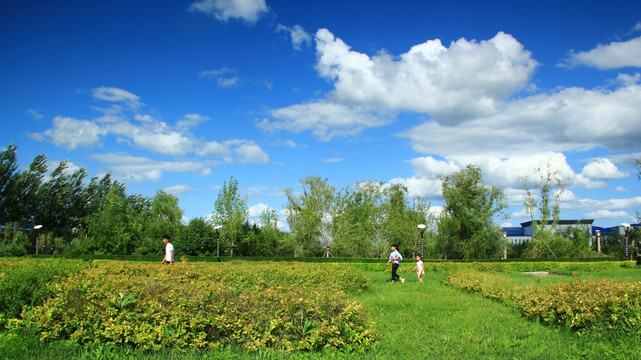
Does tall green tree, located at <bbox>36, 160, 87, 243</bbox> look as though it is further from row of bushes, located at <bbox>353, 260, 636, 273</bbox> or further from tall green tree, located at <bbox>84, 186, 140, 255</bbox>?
row of bushes, located at <bbox>353, 260, 636, 273</bbox>

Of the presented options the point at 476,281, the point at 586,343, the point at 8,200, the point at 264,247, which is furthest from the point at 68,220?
the point at 586,343

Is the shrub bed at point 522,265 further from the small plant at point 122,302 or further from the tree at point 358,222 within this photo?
the small plant at point 122,302

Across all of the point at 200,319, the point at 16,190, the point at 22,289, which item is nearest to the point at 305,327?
the point at 200,319

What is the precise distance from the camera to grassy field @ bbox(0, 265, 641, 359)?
16.2 feet

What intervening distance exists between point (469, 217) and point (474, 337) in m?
31.9

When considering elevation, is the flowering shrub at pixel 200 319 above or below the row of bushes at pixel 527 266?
above

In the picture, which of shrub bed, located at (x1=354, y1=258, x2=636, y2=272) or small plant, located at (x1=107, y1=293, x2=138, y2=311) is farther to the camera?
shrub bed, located at (x1=354, y1=258, x2=636, y2=272)

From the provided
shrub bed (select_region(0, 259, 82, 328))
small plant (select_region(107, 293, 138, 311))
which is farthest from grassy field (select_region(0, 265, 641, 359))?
shrub bed (select_region(0, 259, 82, 328))

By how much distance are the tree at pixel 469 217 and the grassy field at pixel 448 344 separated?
2891 centimetres

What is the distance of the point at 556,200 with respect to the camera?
38.2 metres

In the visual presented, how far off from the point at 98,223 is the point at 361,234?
21257 mm

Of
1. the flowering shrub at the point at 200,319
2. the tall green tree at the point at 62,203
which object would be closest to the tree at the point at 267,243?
the tall green tree at the point at 62,203

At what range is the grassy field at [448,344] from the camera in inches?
194

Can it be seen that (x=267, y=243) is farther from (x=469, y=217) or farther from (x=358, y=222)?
(x=469, y=217)
